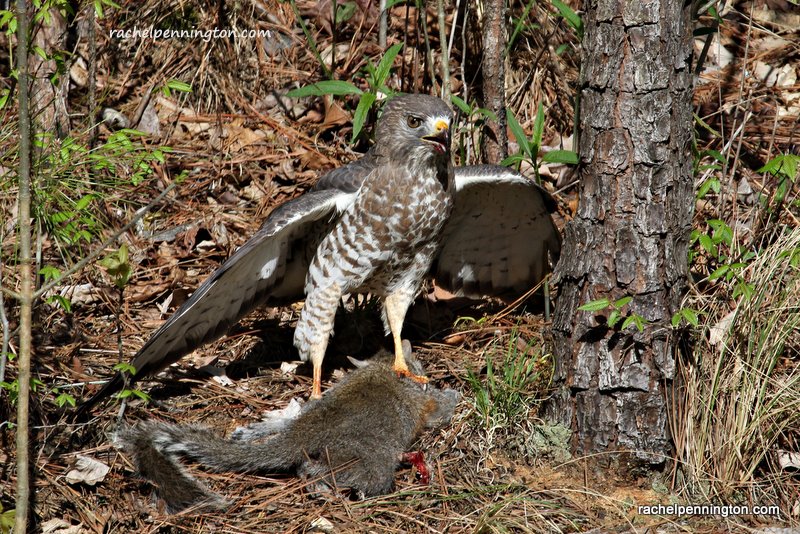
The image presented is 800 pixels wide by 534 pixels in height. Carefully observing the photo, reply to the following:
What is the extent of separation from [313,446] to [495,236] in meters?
1.82

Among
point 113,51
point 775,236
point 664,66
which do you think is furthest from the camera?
point 113,51

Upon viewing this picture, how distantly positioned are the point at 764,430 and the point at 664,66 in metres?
1.53

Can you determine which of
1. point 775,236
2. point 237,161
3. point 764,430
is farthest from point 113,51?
point 764,430

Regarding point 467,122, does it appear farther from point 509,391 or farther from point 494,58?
point 509,391

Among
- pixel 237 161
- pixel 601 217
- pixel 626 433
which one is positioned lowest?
→ pixel 626 433

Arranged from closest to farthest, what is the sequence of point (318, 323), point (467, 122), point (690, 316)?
1. point (690, 316)
2. point (318, 323)
3. point (467, 122)

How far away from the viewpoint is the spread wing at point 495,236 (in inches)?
180

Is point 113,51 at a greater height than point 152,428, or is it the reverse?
point 113,51

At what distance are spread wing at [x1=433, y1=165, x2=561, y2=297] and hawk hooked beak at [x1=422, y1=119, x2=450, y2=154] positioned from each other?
357mm

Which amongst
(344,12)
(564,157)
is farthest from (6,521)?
(344,12)

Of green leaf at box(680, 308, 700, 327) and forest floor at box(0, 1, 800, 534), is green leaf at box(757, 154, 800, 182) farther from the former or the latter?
green leaf at box(680, 308, 700, 327)

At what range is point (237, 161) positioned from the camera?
6027 millimetres

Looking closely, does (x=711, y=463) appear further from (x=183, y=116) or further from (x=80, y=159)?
(x=183, y=116)

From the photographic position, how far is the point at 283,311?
17.8 feet
